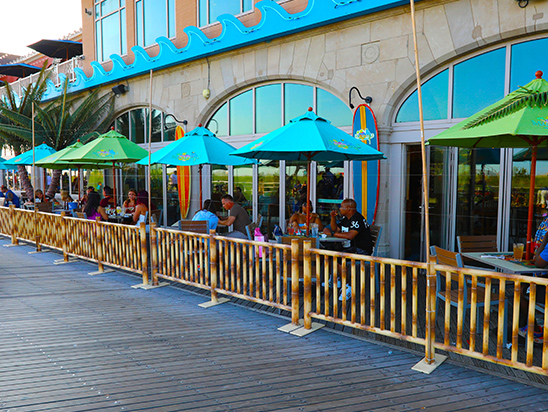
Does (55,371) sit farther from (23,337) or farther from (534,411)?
(534,411)

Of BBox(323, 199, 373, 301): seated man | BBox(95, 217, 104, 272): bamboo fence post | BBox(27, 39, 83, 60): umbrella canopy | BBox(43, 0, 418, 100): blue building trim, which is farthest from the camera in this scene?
BBox(27, 39, 83, 60): umbrella canopy

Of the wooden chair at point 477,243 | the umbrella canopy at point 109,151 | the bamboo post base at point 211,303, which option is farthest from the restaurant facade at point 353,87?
the bamboo post base at point 211,303

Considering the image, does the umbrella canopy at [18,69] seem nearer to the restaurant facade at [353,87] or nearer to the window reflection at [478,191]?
the restaurant facade at [353,87]

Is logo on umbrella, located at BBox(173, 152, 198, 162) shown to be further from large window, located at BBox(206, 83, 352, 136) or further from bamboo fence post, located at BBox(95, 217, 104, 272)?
large window, located at BBox(206, 83, 352, 136)

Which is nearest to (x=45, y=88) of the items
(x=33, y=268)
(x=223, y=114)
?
(x=223, y=114)

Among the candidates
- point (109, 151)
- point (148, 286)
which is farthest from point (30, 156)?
point (148, 286)

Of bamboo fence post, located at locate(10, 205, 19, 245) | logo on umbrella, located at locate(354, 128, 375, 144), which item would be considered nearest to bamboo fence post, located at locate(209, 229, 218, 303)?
logo on umbrella, located at locate(354, 128, 375, 144)

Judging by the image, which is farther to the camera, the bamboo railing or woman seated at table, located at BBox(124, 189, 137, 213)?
Result: woman seated at table, located at BBox(124, 189, 137, 213)

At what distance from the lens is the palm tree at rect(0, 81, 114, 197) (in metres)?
13.9

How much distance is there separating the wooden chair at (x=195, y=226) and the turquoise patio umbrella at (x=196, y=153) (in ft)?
3.47

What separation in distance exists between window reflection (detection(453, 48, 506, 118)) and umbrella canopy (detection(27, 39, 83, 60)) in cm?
1863

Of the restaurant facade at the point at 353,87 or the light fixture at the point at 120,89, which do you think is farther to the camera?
the light fixture at the point at 120,89

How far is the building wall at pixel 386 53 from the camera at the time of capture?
654cm

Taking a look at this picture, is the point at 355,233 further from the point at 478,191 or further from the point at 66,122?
the point at 66,122
